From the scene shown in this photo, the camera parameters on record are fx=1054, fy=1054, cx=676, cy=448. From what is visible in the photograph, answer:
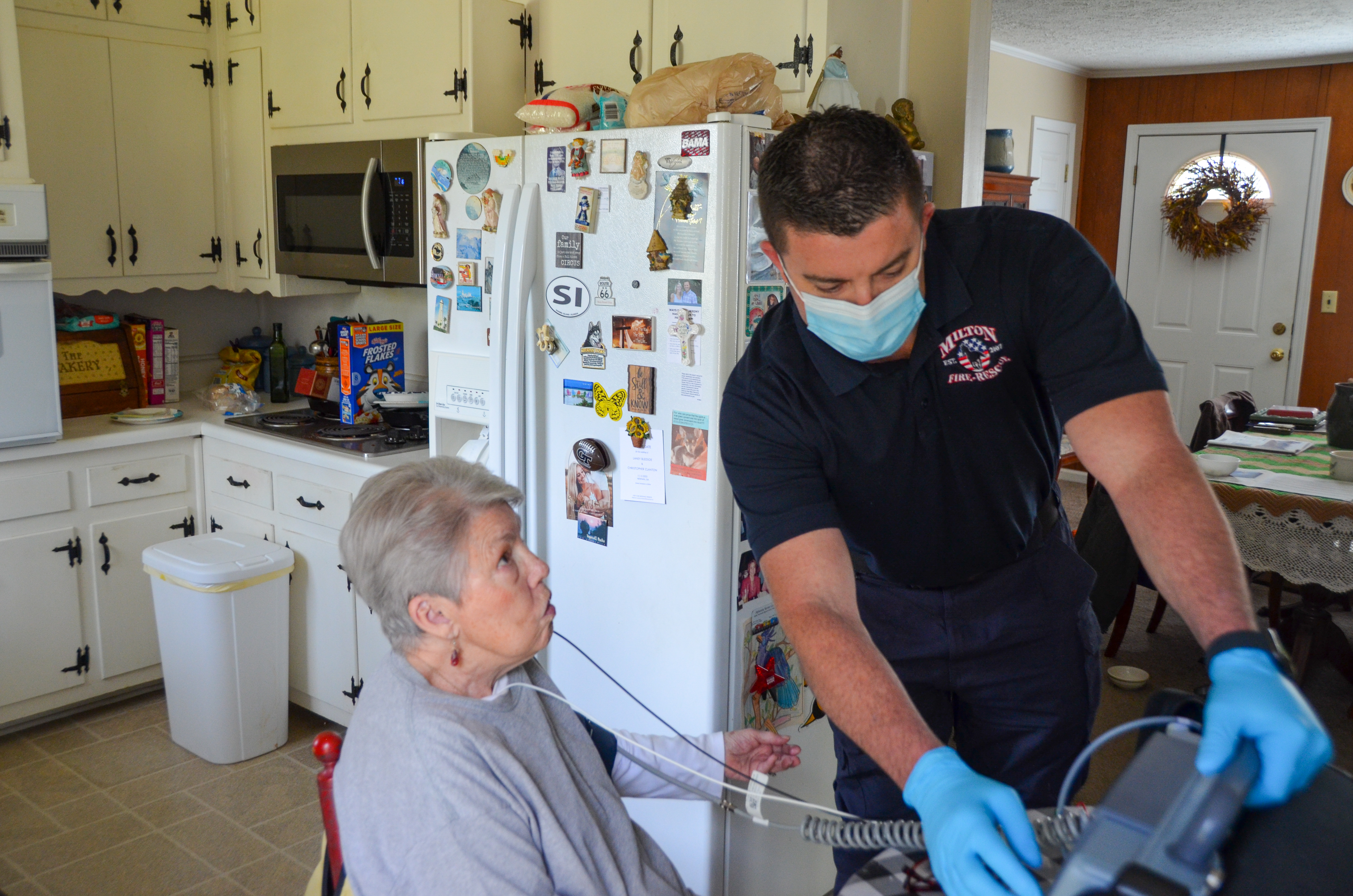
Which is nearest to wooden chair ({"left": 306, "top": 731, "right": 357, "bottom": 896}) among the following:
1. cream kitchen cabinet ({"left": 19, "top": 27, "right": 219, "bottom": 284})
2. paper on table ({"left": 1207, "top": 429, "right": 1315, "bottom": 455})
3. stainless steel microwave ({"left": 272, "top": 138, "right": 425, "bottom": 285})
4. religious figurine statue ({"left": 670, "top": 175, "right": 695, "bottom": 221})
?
religious figurine statue ({"left": 670, "top": 175, "right": 695, "bottom": 221})

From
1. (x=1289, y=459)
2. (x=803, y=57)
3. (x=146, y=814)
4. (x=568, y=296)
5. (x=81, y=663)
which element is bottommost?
(x=146, y=814)

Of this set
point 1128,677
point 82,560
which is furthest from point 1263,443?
point 82,560

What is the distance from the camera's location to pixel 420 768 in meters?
1.17

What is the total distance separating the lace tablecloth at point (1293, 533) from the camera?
2898mm

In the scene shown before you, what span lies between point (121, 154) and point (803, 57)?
7.98 feet

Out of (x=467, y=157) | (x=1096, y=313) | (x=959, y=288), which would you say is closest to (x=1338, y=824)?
(x=1096, y=313)

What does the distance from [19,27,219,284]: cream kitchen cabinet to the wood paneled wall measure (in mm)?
4678

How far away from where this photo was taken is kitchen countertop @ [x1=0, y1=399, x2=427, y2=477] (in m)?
2.94

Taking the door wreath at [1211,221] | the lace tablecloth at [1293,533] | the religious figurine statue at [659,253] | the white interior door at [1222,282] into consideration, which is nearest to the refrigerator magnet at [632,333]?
the religious figurine statue at [659,253]

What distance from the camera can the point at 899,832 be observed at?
3.46 feet

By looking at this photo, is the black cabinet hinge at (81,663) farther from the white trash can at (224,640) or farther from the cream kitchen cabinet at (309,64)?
the cream kitchen cabinet at (309,64)

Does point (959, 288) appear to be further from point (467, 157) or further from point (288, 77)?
point (288, 77)

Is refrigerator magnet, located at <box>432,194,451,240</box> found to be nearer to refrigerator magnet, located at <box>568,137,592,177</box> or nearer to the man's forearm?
refrigerator magnet, located at <box>568,137,592,177</box>

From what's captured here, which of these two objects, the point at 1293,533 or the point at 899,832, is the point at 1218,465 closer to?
the point at 1293,533
